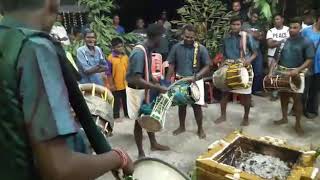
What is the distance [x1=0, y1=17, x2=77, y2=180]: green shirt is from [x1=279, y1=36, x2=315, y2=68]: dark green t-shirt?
560 centimetres

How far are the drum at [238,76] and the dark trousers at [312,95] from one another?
130 centimetres

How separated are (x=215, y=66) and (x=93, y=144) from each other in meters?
6.65

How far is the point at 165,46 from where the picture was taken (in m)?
8.72

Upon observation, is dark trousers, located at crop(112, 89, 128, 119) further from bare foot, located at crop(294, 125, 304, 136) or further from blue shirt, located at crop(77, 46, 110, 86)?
bare foot, located at crop(294, 125, 304, 136)

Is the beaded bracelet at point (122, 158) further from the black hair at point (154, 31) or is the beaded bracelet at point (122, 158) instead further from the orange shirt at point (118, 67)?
the orange shirt at point (118, 67)

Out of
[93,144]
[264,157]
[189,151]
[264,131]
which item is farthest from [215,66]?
[93,144]

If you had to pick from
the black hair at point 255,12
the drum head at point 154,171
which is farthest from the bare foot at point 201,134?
the drum head at point 154,171

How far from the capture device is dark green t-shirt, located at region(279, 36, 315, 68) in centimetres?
605

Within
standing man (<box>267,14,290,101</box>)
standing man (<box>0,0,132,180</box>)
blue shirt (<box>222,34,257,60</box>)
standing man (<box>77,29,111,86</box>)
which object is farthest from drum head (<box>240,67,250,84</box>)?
standing man (<box>0,0,132,180</box>)

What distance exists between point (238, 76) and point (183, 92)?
4.06 ft

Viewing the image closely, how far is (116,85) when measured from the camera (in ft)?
22.5

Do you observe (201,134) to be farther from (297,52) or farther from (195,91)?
(297,52)

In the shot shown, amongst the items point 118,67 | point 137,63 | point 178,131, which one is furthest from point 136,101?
point 118,67

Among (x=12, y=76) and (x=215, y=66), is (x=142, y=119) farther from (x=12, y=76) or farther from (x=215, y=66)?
(x=12, y=76)
